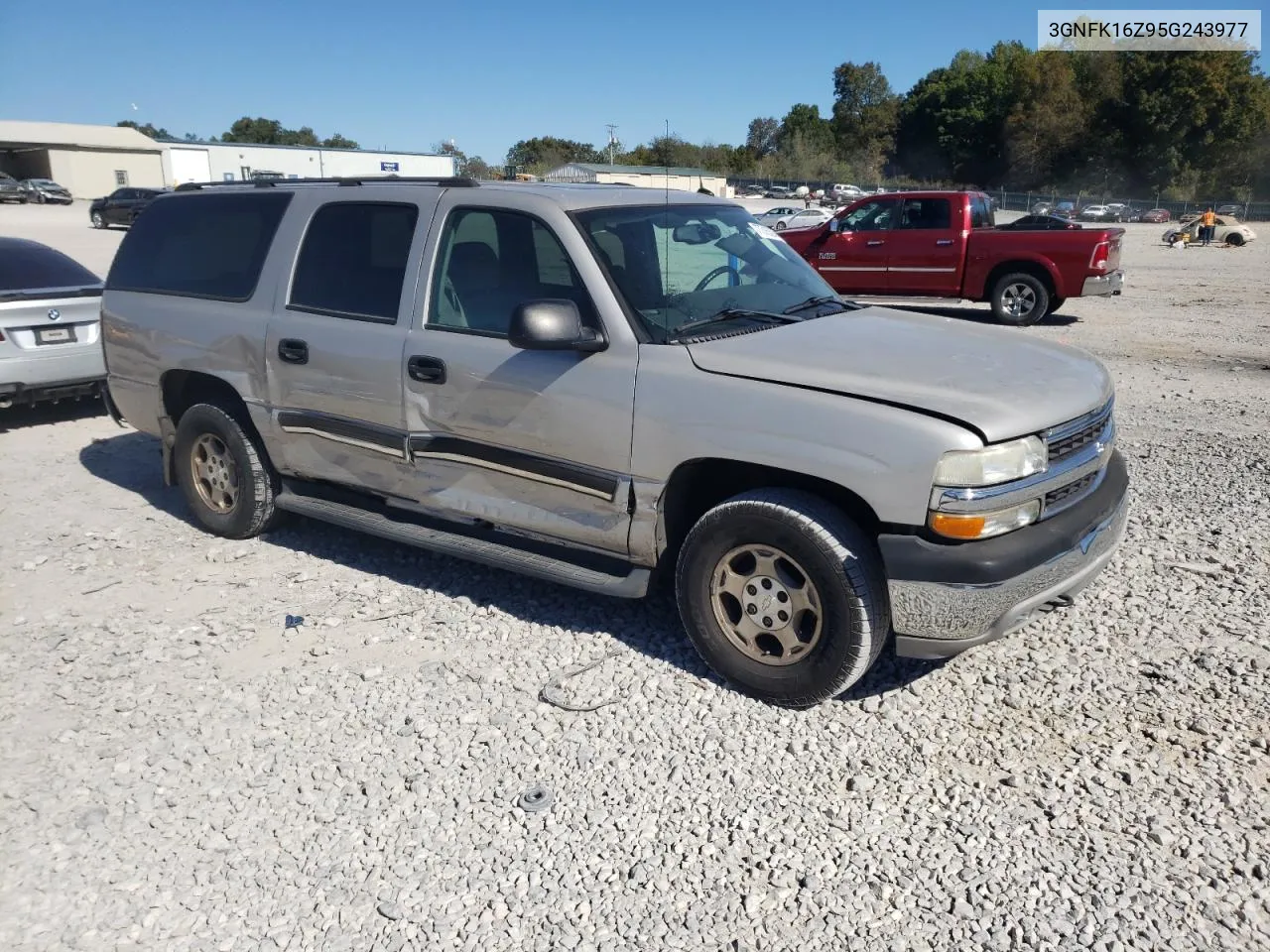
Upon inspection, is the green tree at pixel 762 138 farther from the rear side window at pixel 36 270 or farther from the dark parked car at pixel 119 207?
the rear side window at pixel 36 270

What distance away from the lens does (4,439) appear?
8.09 metres

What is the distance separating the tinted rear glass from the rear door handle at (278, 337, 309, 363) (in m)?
4.47

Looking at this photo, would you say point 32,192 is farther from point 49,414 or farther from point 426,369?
point 426,369

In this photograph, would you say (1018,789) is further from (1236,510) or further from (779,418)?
(1236,510)

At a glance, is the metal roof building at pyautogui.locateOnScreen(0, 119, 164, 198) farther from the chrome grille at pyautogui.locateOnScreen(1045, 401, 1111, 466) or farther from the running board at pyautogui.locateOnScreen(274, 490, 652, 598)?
the chrome grille at pyautogui.locateOnScreen(1045, 401, 1111, 466)

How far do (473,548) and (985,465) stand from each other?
227cm

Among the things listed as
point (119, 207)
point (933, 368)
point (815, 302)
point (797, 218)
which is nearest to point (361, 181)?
point (815, 302)

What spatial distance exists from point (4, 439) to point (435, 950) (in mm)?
7354

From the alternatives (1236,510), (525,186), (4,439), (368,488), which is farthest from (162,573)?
(1236,510)

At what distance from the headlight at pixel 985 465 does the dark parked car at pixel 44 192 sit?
205 feet

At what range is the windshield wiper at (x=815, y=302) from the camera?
4387 mm

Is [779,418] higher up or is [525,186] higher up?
[525,186]

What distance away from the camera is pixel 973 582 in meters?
3.26

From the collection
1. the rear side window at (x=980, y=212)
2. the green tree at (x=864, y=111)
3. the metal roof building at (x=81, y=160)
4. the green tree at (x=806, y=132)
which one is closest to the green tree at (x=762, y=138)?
the green tree at (x=806, y=132)
